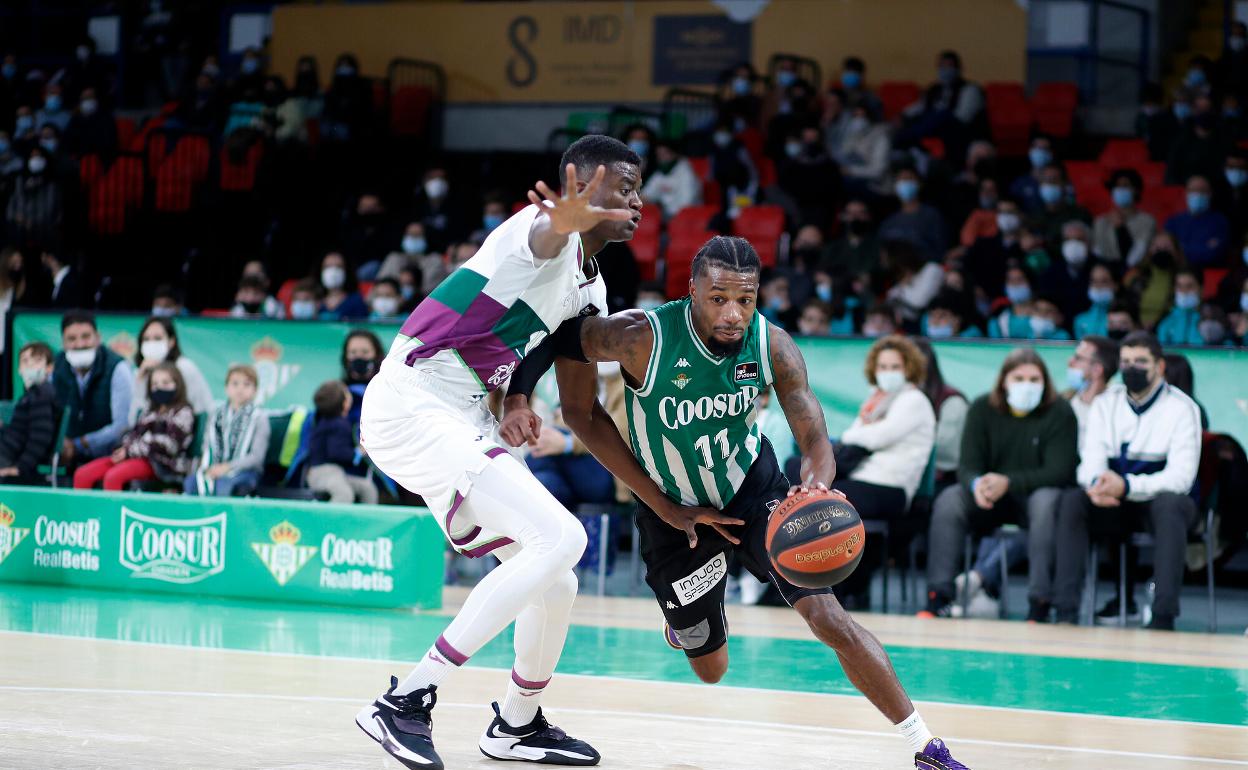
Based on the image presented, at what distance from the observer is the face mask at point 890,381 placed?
10031 mm

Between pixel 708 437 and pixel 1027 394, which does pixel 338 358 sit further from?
Result: pixel 708 437

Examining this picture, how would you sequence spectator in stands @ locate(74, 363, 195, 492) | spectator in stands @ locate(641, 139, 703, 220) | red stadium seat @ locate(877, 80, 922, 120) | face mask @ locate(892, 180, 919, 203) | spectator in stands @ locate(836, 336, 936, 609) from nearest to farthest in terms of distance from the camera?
spectator in stands @ locate(836, 336, 936, 609) → spectator in stands @ locate(74, 363, 195, 492) → face mask @ locate(892, 180, 919, 203) → spectator in stands @ locate(641, 139, 703, 220) → red stadium seat @ locate(877, 80, 922, 120)

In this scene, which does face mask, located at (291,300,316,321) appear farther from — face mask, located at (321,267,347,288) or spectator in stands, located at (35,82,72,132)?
spectator in stands, located at (35,82,72,132)

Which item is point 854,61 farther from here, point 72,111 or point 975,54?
point 72,111

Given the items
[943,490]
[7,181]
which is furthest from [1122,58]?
[7,181]

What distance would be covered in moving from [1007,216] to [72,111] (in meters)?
12.0

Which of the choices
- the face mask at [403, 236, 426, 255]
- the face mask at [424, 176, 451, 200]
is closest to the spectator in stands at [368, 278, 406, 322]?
the face mask at [403, 236, 426, 255]

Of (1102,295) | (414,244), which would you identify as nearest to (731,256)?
(1102,295)

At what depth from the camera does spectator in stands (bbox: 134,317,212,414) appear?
37.1 ft

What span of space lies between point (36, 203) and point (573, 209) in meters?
13.9

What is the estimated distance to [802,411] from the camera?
502 centimetres

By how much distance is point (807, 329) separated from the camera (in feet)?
38.5

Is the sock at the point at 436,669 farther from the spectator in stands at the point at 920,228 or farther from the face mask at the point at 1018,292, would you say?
the spectator in stands at the point at 920,228

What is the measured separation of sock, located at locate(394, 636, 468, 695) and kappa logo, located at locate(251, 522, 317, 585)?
4.84m
